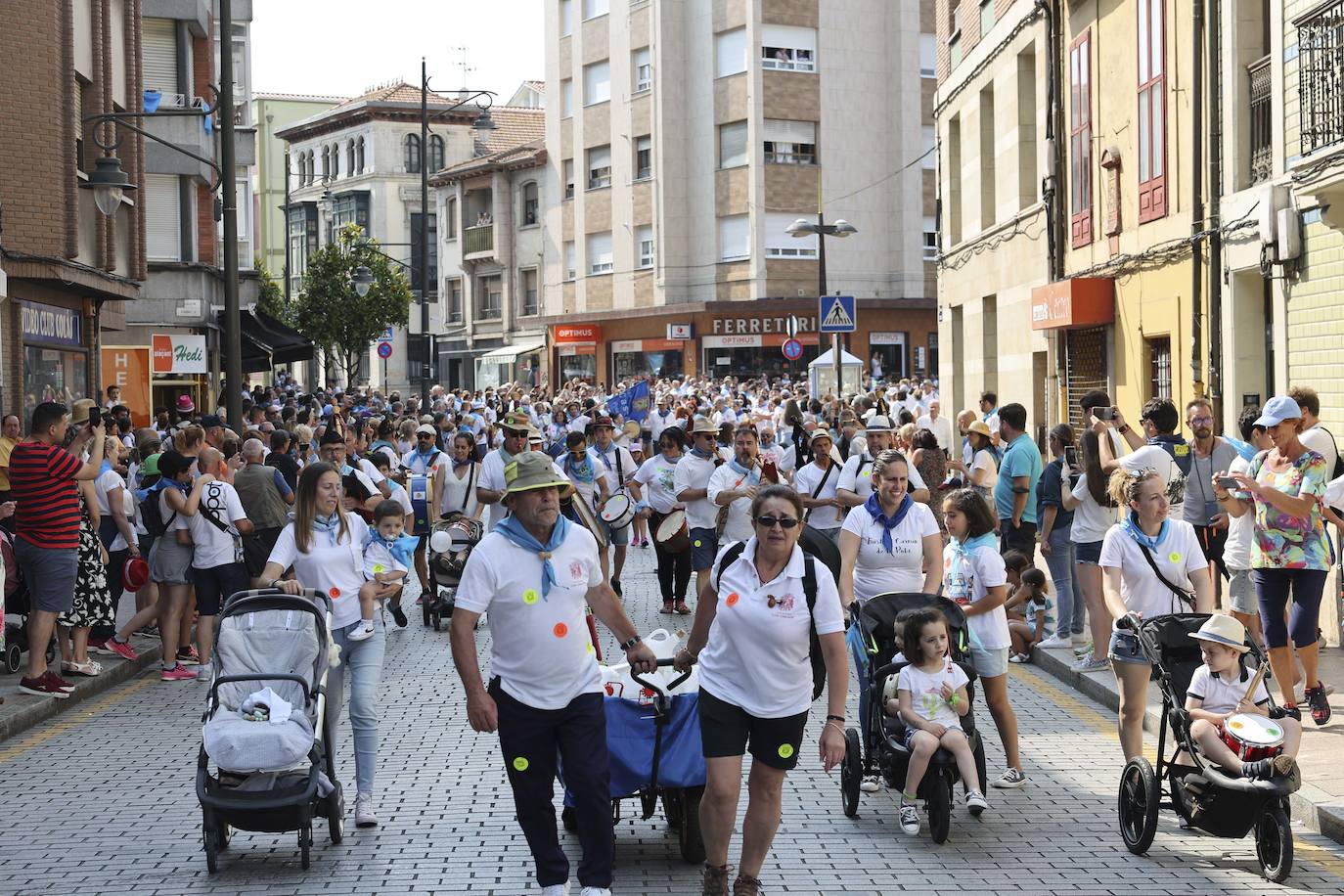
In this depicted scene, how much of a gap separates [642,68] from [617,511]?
41902mm

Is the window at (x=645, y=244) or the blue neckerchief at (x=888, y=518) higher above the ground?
the window at (x=645, y=244)

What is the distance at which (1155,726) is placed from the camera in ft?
31.7

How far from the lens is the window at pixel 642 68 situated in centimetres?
5409

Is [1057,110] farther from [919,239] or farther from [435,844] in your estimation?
[919,239]

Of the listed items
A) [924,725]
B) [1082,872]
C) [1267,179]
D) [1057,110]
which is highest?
[1057,110]

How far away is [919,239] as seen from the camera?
5362 centimetres

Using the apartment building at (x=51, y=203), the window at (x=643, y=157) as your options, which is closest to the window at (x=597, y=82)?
the window at (x=643, y=157)

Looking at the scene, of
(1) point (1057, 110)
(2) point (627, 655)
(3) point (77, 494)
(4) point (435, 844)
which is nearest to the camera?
(2) point (627, 655)

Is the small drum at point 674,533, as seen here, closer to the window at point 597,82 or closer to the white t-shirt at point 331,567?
the white t-shirt at point 331,567

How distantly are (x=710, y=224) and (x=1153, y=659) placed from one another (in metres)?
46.1

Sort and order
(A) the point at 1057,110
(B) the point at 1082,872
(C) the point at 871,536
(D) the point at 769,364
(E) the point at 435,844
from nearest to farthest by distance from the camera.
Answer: (B) the point at 1082,872
(E) the point at 435,844
(C) the point at 871,536
(A) the point at 1057,110
(D) the point at 769,364

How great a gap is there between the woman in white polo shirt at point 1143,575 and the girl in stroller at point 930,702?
790 mm

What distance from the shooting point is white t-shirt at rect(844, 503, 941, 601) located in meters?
8.66

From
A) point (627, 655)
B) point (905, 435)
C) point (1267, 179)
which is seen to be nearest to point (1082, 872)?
point (627, 655)
